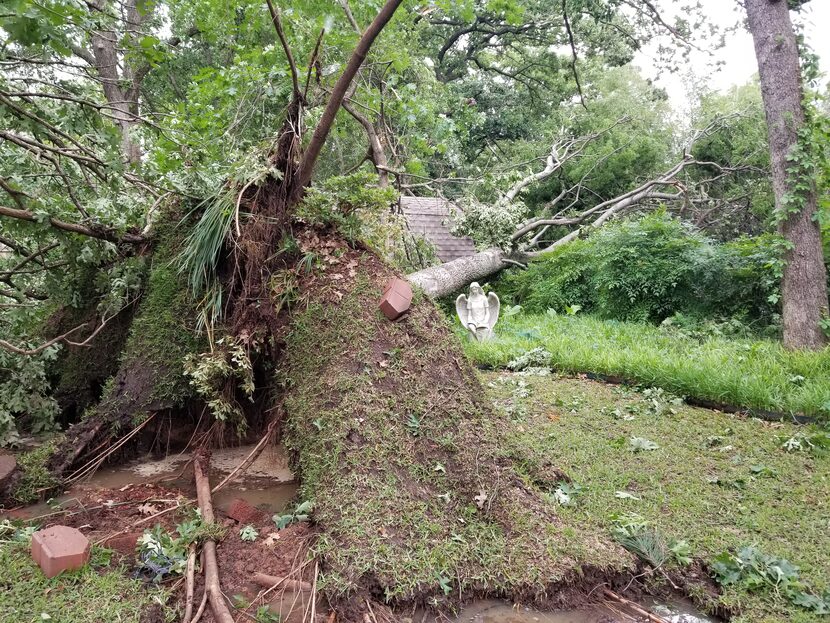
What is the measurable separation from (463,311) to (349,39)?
4282mm

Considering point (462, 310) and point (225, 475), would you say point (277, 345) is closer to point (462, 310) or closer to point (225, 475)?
point (225, 475)

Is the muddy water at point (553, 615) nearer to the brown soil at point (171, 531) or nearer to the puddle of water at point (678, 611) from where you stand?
the puddle of water at point (678, 611)

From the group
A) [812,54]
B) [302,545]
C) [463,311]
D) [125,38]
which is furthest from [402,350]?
[812,54]

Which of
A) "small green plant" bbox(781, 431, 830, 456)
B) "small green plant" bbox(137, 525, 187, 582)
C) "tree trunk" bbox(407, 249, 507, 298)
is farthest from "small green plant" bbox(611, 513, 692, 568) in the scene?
"tree trunk" bbox(407, 249, 507, 298)

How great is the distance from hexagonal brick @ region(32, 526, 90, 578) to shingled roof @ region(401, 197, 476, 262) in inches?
403

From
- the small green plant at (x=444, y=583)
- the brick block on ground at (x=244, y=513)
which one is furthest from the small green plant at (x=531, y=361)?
the small green plant at (x=444, y=583)

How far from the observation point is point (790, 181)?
6.46 meters

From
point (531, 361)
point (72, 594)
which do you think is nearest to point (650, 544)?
point (72, 594)

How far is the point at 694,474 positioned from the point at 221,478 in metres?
3.07

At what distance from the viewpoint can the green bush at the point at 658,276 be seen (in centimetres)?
814

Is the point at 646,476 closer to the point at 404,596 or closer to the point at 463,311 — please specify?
the point at 404,596

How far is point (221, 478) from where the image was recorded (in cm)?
343

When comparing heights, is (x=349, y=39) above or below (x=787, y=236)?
above

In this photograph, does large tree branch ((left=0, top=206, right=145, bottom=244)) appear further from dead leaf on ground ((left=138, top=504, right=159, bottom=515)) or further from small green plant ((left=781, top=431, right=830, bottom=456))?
small green plant ((left=781, top=431, right=830, bottom=456))
